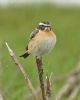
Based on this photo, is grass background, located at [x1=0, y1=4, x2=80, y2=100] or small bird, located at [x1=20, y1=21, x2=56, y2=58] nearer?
small bird, located at [x1=20, y1=21, x2=56, y2=58]

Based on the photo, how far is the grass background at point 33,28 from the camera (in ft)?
31.0

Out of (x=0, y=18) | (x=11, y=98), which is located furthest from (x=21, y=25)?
(x=11, y=98)

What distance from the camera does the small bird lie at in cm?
394

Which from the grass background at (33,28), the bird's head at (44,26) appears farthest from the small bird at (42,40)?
the grass background at (33,28)

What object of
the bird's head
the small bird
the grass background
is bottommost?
the grass background

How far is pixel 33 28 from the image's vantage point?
1209cm

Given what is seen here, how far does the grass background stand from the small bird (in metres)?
3.97

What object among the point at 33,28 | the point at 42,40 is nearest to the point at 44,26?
the point at 42,40

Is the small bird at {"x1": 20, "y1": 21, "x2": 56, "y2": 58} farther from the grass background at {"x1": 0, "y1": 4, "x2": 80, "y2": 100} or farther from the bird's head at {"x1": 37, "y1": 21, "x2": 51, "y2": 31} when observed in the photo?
the grass background at {"x1": 0, "y1": 4, "x2": 80, "y2": 100}

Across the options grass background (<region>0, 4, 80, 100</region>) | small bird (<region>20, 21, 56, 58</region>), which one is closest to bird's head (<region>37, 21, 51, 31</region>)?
small bird (<region>20, 21, 56, 58</region>)

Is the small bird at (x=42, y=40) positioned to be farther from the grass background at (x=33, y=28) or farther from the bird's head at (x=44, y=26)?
the grass background at (x=33, y=28)

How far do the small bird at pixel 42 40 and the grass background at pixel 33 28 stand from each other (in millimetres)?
3973

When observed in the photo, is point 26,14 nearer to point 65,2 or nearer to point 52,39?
point 65,2

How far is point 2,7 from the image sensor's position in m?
14.4
